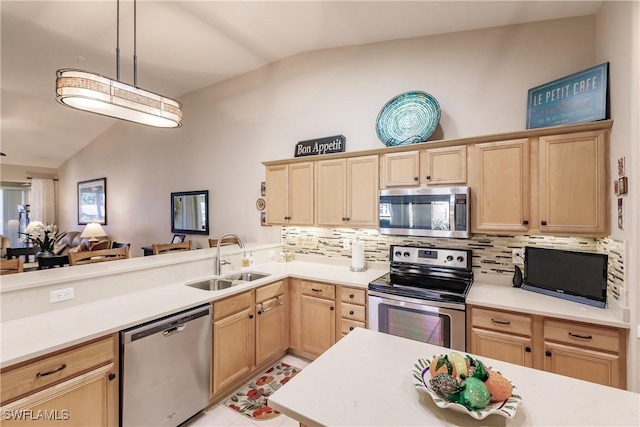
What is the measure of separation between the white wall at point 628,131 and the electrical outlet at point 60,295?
349cm

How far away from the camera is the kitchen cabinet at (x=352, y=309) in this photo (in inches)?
103

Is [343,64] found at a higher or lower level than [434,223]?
higher

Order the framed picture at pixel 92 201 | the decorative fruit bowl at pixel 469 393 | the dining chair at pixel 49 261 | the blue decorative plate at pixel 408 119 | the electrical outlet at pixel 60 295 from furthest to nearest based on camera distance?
the framed picture at pixel 92 201
the dining chair at pixel 49 261
the blue decorative plate at pixel 408 119
the electrical outlet at pixel 60 295
the decorative fruit bowl at pixel 469 393

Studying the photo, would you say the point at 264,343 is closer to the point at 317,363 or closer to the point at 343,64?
the point at 317,363

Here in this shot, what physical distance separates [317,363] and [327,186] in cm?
210

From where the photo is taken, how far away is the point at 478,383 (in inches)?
34.2

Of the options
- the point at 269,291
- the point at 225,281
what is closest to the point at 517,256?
the point at 269,291

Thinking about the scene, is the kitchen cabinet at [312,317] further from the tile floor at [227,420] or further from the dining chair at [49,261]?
the dining chair at [49,261]

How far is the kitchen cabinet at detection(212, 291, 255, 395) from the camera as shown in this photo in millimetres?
2252

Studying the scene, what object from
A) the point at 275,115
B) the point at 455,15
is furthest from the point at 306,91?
the point at 455,15

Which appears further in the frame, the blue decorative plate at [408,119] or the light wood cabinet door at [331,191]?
the light wood cabinet door at [331,191]

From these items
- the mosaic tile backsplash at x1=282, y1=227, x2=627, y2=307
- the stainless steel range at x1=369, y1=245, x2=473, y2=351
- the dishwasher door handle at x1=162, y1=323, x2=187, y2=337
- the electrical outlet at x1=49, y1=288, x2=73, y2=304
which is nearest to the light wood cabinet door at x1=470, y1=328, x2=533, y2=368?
the stainless steel range at x1=369, y1=245, x2=473, y2=351

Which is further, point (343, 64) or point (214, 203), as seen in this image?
point (214, 203)

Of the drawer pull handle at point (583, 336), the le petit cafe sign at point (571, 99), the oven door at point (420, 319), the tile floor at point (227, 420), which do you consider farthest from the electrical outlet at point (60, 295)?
the le petit cafe sign at point (571, 99)
